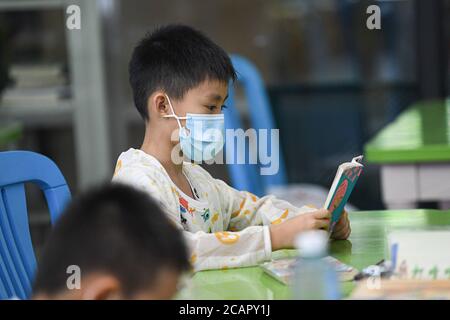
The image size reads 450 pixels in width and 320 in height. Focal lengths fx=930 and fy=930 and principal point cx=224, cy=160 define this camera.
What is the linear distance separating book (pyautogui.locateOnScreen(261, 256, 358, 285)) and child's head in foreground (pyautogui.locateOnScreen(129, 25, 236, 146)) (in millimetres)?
345

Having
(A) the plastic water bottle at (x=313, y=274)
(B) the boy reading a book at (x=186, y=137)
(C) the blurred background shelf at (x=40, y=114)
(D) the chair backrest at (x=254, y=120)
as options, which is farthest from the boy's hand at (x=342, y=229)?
(C) the blurred background shelf at (x=40, y=114)

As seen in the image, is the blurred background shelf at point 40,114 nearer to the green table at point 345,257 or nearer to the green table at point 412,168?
the green table at point 412,168

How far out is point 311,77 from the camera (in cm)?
407

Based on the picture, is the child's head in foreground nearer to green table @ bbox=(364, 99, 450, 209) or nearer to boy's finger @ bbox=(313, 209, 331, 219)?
boy's finger @ bbox=(313, 209, 331, 219)

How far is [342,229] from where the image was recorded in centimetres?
153

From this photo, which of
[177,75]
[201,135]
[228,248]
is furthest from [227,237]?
[177,75]

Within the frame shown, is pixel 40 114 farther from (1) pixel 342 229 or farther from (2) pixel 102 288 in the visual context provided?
(2) pixel 102 288

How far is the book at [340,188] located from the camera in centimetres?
138

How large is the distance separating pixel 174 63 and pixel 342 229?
1.37 ft

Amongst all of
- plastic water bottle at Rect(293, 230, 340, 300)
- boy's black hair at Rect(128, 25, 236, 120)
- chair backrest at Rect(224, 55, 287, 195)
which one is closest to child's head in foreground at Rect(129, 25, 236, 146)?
boy's black hair at Rect(128, 25, 236, 120)

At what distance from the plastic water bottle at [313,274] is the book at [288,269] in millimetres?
141
